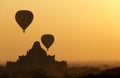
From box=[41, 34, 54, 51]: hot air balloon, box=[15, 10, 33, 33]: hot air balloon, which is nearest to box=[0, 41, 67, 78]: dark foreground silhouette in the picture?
box=[41, 34, 54, 51]: hot air balloon

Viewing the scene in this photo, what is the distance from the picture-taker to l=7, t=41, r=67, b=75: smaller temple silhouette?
292 ft

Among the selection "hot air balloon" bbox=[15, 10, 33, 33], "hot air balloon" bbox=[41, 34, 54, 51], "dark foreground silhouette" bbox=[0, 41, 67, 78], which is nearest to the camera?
"hot air balloon" bbox=[15, 10, 33, 33]

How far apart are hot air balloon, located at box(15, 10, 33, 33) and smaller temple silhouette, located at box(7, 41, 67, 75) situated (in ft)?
44.8

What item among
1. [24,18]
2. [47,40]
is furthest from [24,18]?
[47,40]

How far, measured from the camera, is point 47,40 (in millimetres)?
87312

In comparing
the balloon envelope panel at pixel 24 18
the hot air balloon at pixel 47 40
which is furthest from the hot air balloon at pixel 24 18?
the hot air balloon at pixel 47 40

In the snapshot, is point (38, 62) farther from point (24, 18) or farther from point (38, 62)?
point (24, 18)

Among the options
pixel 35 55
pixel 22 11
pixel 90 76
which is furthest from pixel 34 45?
pixel 90 76

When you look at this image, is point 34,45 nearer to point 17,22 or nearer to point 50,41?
point 50,41

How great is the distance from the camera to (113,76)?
50.6 meters

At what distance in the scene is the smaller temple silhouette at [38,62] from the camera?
292 ft

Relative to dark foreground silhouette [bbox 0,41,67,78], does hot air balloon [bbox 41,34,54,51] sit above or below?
above

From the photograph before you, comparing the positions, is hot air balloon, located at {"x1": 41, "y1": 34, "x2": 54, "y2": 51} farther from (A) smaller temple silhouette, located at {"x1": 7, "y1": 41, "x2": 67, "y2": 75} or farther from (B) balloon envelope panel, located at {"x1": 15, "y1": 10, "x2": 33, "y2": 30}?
(B) balloon envelope panel, located at {"x1": 15, "y1": 10, "x2": 33, "y2": 30}

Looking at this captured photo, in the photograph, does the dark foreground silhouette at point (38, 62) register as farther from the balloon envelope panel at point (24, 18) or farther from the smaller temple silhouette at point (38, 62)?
the balloon envelope panel at point (24, 18)
